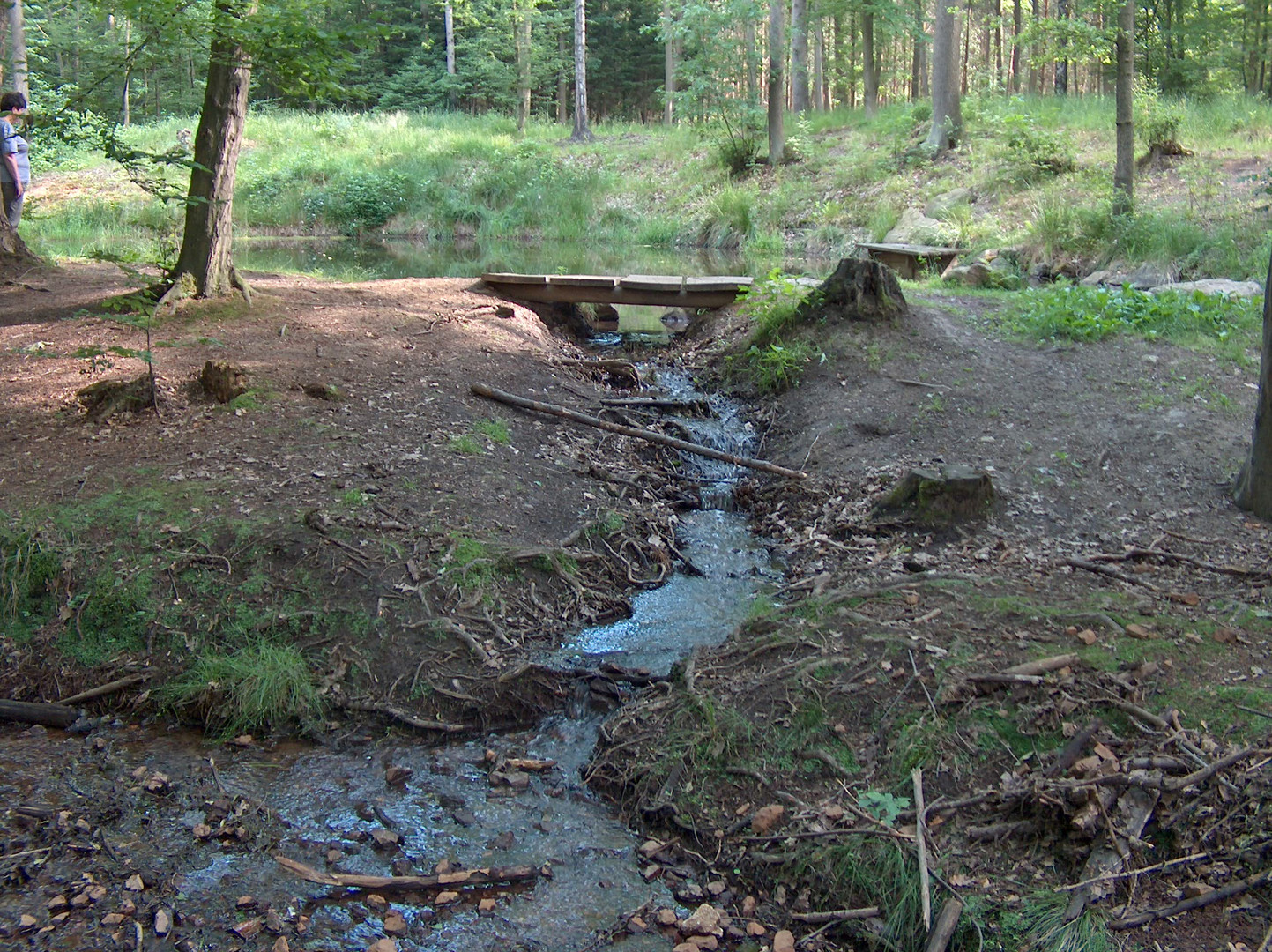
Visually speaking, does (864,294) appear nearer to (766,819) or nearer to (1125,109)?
(1125,109)

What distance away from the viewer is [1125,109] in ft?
38.6

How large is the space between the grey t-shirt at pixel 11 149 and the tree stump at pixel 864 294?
8.64m

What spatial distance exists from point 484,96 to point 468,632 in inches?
A: 1440

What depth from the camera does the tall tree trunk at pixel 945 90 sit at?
1992cm

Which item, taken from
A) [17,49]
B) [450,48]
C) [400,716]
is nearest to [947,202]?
[17,49]

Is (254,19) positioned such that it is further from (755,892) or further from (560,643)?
(755,892)

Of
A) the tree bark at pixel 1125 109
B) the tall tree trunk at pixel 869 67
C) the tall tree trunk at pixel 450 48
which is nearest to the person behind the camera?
the tree bark at pixel 1125 109

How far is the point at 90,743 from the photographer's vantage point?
432 centimetres

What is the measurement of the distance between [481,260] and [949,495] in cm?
1300

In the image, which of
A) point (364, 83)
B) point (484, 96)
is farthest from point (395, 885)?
point (364, 83)

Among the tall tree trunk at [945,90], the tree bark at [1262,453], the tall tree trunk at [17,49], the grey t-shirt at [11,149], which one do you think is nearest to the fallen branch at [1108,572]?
the tree bark at [1262,453]

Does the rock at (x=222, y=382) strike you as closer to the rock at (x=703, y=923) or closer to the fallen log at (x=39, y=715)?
the fallen log at (x=39, y=715)

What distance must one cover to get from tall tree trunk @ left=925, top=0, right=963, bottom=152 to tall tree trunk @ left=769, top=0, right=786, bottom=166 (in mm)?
3607

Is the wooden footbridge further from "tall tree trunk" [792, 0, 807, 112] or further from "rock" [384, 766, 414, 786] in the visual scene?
"tall tree trunk" [792, 0, 807, 112]
